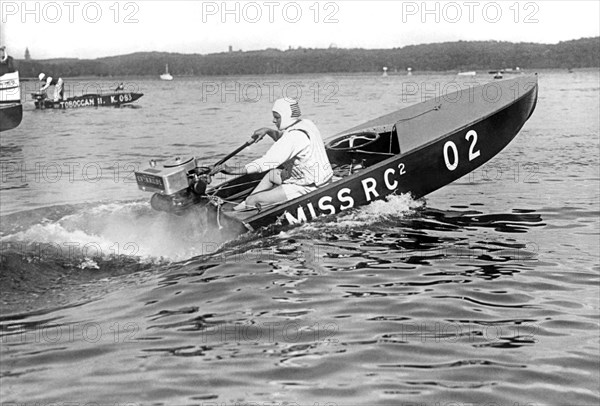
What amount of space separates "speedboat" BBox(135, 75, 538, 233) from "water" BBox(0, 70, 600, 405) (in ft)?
0.87

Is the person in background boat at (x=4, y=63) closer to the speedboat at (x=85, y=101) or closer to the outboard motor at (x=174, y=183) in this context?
the speedboat at (x=85, y=101)

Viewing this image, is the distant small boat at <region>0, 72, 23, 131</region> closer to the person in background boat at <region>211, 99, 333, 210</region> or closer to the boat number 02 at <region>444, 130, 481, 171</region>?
the person in background boat at <region>211, 99, 333, 210</region>

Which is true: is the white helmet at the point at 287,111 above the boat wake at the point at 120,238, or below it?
above

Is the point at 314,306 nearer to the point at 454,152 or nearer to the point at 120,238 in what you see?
the point at 120,238

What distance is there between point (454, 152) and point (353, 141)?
2.00m

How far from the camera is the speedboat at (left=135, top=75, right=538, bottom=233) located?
353 inches

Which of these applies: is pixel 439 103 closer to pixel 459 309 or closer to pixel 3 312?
pixel 459 309

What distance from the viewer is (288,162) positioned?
9.96 m

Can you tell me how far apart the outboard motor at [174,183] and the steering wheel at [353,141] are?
4.00 m

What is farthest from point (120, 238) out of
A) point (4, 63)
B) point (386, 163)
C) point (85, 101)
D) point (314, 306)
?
point (85, 101)

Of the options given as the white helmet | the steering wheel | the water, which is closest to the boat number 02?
the water

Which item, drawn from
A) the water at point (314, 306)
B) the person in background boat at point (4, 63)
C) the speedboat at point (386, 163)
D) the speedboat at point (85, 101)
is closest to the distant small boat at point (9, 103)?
the person in background boat at point (4, 63)

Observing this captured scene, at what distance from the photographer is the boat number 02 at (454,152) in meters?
11.4

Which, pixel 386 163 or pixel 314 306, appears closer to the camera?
pixel 314 306
